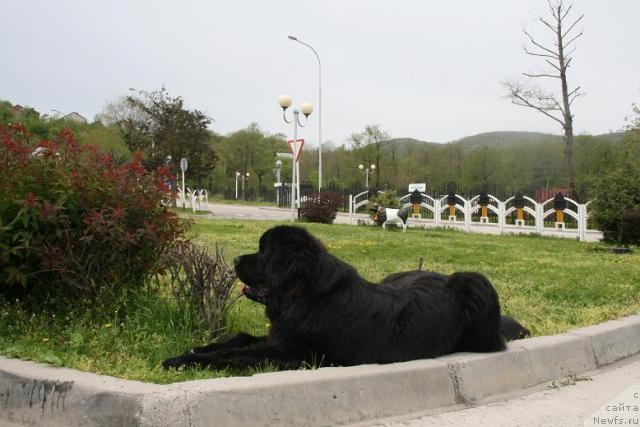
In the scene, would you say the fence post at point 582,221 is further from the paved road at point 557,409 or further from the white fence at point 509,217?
the paved road at point 557,409

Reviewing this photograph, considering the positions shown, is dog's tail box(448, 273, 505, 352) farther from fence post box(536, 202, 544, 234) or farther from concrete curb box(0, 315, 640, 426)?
fence post box(536, 202, 544, 234)

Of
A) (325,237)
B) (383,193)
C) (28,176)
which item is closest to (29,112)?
(383,193)

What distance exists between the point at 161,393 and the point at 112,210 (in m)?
2.05

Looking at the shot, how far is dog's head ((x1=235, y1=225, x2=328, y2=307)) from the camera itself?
140 inches

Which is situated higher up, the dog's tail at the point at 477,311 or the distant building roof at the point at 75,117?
the distant building roof at the point at 75,117

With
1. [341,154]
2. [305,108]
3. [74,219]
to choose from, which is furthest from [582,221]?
[341,154]

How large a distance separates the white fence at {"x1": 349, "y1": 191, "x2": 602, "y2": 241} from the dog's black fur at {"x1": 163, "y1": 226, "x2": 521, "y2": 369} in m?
15.1

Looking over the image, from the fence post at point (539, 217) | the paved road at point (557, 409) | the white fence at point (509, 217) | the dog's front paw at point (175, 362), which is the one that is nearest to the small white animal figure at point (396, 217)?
the white fence at point (509, 217)

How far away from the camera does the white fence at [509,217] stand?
19859mm

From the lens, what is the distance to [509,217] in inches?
1051

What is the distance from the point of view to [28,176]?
4.48 m

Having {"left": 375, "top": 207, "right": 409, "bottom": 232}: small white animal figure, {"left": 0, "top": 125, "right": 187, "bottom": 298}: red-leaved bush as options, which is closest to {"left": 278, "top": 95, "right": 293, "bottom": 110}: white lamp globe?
{"left": 375, "top": 207, "right": 409, "bottom": 232}: small white animal figure

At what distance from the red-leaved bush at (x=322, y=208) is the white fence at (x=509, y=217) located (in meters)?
2.72

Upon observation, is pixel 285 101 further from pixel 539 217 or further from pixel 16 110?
pixel 16 110
